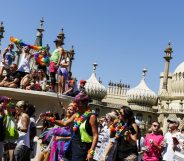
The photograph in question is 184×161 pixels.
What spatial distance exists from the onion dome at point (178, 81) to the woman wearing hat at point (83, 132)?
3898cm

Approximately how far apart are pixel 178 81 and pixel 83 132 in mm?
39949

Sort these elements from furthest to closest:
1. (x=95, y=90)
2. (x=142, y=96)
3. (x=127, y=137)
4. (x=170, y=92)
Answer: (x=170, y=92)
(x=95, y=90)
(x=142, y=96)
(x=127, y=137)

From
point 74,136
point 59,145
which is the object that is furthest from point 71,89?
point 74,136

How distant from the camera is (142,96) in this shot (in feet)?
147

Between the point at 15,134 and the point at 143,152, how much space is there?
3069mm

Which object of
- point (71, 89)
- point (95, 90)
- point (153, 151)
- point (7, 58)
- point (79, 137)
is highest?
point (95, 90)

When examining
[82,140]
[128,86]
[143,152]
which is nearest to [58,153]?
[82,140]

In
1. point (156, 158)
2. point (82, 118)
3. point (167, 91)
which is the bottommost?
point (156, 158)

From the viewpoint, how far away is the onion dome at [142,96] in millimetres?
44781

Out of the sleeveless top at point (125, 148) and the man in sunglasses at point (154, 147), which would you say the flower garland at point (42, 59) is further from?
the sleeveless top at point (125, 148)

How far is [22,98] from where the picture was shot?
12.1m

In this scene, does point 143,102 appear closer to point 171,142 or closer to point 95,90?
point 95,90

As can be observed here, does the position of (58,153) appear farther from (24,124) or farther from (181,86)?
(181,86)

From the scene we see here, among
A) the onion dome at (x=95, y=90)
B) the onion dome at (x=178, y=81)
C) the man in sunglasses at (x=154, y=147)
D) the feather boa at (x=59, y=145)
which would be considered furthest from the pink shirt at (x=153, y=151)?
the onion dome at (x=178, y=81)
